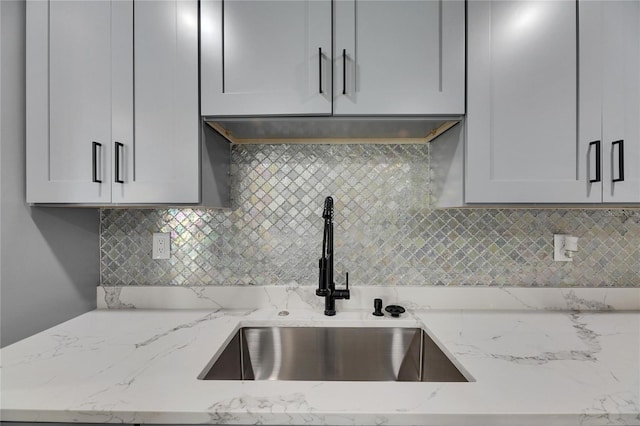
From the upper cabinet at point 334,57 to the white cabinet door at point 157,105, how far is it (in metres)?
0.06

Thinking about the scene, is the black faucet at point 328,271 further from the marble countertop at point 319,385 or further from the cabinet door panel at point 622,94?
the cabinet door panel at point 622,94

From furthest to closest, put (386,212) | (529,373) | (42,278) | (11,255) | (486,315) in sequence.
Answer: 1. (386,212)
2. (486,315)
3. (42,278)
4. (11,255)
5. (529,373)

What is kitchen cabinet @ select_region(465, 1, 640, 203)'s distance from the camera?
1.02 metres

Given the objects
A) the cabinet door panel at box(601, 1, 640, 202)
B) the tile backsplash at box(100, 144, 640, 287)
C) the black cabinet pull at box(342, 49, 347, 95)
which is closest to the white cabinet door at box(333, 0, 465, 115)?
the black cabinet pull at box(342, 49, 347, 95)

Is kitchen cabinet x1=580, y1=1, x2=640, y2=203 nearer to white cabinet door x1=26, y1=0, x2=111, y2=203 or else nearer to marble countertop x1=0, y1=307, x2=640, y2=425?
marble countertop x1=0, y1=307, x2=640, y2=425

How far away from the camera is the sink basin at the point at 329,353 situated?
46.6 inches

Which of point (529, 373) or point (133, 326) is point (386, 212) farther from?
point (133, 326)

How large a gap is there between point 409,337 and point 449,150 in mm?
739

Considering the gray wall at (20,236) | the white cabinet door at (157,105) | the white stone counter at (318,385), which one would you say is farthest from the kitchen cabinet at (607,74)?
the gray wall at (20,236)

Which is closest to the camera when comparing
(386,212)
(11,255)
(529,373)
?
(529,373)

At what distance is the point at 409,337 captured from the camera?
3.90ft

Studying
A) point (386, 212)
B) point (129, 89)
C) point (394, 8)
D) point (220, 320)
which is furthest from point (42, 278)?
point (394, 8)

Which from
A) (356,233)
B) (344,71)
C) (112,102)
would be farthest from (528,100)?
(112,102)

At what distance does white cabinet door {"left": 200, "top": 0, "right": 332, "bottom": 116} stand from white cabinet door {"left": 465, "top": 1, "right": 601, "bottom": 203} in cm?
52
